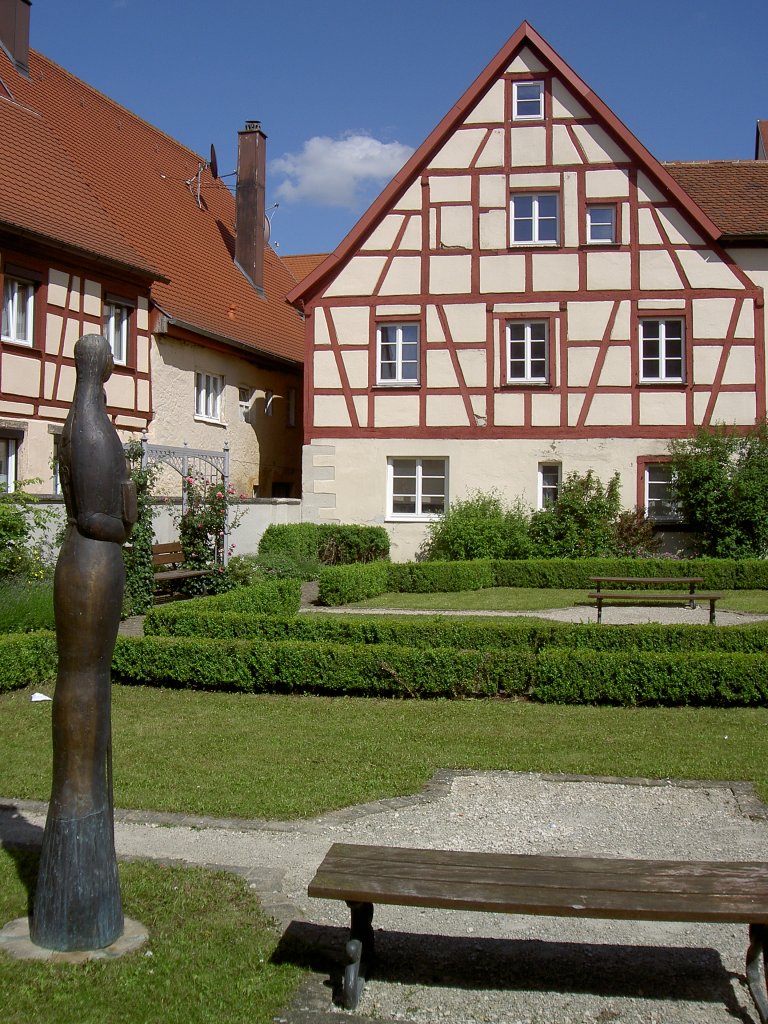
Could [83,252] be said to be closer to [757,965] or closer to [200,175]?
[200,175]

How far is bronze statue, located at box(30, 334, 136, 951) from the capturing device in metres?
4.35

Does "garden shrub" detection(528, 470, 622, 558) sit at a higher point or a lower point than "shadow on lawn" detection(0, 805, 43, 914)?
higher

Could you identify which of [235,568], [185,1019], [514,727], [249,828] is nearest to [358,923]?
[185,1019]

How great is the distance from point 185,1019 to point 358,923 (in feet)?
2.48

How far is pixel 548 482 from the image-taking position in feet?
72.3

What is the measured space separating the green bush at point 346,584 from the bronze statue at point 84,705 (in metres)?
11.7

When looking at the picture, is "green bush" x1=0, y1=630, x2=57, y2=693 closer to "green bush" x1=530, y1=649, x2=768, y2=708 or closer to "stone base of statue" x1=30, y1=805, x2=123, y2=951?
"green bush" x1=530, y1=649, x2=768, y2=708

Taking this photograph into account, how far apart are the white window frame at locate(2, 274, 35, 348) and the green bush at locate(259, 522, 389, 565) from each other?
19.8 ft

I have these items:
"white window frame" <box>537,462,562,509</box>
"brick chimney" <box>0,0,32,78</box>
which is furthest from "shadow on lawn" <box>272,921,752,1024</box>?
"brick chimney" <box>0,0,32,78</box>

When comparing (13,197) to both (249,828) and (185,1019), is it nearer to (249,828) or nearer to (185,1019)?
(249,828)

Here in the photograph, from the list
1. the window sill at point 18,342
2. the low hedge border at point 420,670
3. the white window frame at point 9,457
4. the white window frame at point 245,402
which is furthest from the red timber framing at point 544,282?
Answer: the low hedge border at point 420,670

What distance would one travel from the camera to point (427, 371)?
72.4 ft

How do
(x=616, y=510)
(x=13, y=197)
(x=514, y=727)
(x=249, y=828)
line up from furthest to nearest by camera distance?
1. (x=616, y=510)
2. (x=13, y=197)
3. (x=514, y=727)
4. (x=249, y=828)

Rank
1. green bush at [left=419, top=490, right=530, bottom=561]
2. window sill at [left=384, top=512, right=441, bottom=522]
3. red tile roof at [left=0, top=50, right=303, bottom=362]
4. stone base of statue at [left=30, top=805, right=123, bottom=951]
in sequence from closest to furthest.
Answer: stone base of statue at [left=30, top=805, right=123, bottom=951], red tile roof at [left=0, top=50, right=303, bottom=362], green bush at [left=419, top=490, right=530, bottom=561], window sill at [left=384, top=512, right=441, bottom=522]
